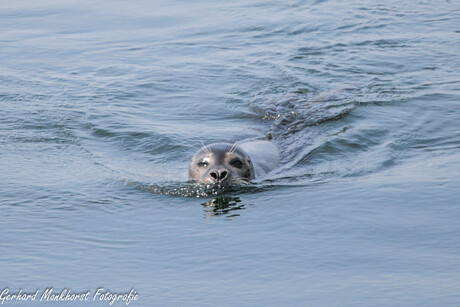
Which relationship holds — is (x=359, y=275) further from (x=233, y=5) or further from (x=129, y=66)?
(x=233, y=5)

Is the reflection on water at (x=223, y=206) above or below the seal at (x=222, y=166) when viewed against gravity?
below

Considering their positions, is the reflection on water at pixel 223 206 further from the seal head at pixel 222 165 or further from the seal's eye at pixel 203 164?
the seal's eye at pixel 203 164

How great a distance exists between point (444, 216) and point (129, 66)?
8268mm

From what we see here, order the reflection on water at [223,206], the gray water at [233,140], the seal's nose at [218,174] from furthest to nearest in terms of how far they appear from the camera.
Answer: the seal's nose at [218,174] < the reflection on water at [223,206] < the gray water at [233,140]

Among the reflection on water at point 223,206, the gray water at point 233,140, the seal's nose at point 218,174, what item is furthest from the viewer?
the seal's nose at point 218,174

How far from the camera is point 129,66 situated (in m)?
16.3

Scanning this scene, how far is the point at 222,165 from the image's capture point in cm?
1040

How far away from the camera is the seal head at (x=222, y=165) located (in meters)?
10.3

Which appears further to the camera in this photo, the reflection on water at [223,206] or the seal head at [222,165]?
the seal head at [222,165]

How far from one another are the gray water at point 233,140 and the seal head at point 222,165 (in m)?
0.16

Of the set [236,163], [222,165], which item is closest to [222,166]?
[222,165]

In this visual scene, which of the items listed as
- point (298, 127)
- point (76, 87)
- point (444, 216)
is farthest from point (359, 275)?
point (76, 87)

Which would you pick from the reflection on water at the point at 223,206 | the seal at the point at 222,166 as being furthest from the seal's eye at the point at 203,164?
the reflection on water at the point at 223,206

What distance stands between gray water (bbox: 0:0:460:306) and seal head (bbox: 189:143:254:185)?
0.51ft
